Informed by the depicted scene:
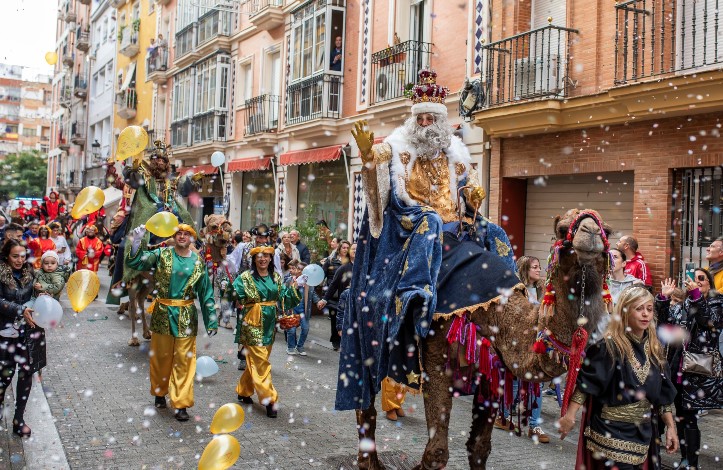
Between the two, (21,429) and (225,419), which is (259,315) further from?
(225,419)

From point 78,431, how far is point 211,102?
2053 cm

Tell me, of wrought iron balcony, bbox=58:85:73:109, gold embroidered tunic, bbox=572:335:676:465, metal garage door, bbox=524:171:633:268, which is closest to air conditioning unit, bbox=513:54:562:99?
metal garage door, bbox=524:171:633:268

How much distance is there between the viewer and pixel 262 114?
22.9 meters

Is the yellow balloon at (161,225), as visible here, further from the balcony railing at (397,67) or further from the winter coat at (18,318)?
the balcony railing at (397,67)

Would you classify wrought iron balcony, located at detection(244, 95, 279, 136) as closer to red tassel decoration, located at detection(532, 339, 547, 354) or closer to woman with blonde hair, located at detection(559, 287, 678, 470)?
woman with blonde hair, located at detection(559, 287, 678, 470)

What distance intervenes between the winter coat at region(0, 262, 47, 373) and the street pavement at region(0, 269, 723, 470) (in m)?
0.64

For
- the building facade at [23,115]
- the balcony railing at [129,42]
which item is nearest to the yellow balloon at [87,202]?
the balcony railing at [129,42]

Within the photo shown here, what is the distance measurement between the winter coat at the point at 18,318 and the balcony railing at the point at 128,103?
29951 millimetres

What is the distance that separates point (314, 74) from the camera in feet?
64.3

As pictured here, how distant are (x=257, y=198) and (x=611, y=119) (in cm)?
1516

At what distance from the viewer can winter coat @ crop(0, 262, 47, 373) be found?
6.63 meters

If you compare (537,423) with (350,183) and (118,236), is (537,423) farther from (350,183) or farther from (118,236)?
(350,183)

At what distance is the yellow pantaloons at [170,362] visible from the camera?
25.3 feet

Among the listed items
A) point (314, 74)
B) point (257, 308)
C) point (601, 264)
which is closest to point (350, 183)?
point (314, 74)
